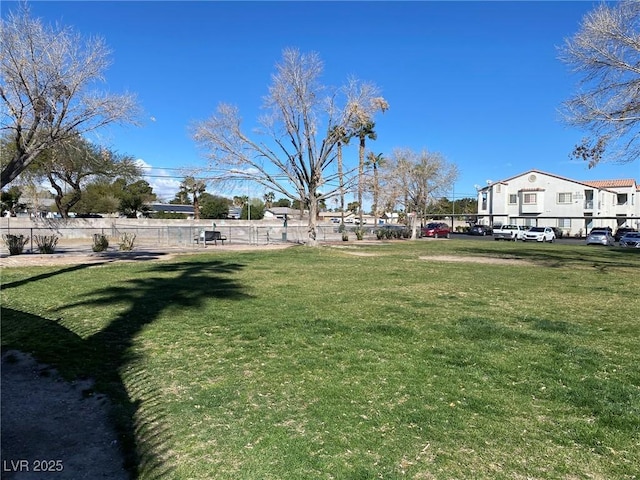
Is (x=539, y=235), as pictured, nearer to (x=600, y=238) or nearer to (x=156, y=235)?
(x=600, y=238)

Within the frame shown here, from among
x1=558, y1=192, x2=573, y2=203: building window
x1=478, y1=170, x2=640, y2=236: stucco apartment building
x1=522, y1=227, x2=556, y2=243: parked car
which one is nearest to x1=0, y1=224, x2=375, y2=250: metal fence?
x1=522, y1=227, x2=556, y2=243: parked car

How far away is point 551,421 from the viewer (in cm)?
381

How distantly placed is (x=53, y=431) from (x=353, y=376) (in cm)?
282

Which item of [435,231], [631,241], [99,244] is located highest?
[99,244]

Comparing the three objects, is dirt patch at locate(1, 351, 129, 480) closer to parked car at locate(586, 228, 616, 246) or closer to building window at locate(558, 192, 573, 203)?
parked car at locate(586, 228, 616, 246)

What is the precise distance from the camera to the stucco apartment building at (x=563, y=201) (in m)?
64.8

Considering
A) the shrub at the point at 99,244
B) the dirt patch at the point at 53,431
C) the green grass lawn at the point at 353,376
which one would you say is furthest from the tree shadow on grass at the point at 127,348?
the shrub at the point at 99,244

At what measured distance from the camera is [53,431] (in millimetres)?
3869

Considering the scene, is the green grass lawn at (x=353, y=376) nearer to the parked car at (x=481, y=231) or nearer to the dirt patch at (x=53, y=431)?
the dirt patch at (x=53, y=431)

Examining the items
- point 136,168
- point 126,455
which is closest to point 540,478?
point 126,455

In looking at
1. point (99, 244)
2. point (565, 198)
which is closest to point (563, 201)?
point (565, 198)

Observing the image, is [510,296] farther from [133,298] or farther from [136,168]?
[136,168]

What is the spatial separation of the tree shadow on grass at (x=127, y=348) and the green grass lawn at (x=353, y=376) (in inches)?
1.0

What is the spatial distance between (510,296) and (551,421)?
719 centimetres
